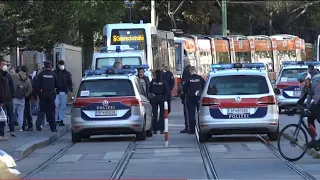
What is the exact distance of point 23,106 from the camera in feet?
73.7

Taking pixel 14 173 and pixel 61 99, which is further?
pixel 61 99

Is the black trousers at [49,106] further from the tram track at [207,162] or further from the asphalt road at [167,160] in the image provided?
the tram track at [207,162]

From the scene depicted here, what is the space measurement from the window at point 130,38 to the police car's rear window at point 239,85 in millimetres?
15759

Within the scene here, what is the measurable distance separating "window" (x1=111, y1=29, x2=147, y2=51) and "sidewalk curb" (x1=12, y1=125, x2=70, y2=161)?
11.5 meters

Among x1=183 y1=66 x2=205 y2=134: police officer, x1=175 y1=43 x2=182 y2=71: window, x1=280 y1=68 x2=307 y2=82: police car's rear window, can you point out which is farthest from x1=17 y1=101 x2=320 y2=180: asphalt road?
x1=175 y1=43 x2=182 y2=71: window

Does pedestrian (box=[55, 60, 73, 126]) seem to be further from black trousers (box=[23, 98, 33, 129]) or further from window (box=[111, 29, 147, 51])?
window (box=[111, 29, 147, 51])

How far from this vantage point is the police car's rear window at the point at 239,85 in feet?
63.7

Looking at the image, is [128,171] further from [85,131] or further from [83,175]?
[85,131]

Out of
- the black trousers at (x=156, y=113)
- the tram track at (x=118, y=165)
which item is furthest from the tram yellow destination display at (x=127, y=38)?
the tram track at (x=118, y=165)

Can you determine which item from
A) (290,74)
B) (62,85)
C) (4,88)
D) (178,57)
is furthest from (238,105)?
(178,57)

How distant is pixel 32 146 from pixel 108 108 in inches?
94.2

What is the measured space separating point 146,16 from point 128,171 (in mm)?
51008

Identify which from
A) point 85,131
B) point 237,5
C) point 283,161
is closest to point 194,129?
point 85,131

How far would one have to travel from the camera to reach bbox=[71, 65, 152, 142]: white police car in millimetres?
20203
